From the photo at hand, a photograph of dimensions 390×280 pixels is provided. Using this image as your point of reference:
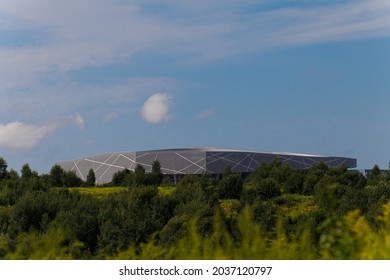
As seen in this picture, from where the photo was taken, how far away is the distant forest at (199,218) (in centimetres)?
473

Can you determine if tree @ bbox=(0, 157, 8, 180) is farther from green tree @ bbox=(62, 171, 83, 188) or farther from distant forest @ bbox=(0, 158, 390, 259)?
green tree @ bbox=(62, 171, 83, 188)

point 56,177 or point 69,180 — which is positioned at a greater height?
point 56,177

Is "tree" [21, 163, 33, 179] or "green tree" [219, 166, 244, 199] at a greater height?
"tree" [21, 163, 33, 179]

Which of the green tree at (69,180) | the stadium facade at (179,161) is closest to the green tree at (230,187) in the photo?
the green tree at (69,180)

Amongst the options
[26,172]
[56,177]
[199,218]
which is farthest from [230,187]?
[26,172]

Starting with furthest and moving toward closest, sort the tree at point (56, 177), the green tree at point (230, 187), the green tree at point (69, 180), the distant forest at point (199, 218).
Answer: the green tree at point (69, 180) → the tree at point (56, 177) → the green tree at point (230, 187) → the distant forest at point (199, 218)

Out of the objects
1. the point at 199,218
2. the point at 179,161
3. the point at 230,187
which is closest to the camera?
the point at 199,218

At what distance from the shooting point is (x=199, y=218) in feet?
90.7

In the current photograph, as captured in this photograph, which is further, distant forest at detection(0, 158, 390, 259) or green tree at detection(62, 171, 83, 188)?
green tree at detection(62, 171, 83, 188)

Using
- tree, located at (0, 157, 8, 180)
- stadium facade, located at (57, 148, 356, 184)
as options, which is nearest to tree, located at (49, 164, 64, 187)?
tree, located at (0, 157, 8, 180)

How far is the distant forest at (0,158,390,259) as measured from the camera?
4.73 m

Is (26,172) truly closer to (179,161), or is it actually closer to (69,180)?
(69,180)

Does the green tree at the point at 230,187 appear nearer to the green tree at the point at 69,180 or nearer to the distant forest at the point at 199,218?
the distant forest at the point at 199,218

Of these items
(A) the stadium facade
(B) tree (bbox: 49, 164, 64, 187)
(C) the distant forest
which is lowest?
(C) the distant forest
